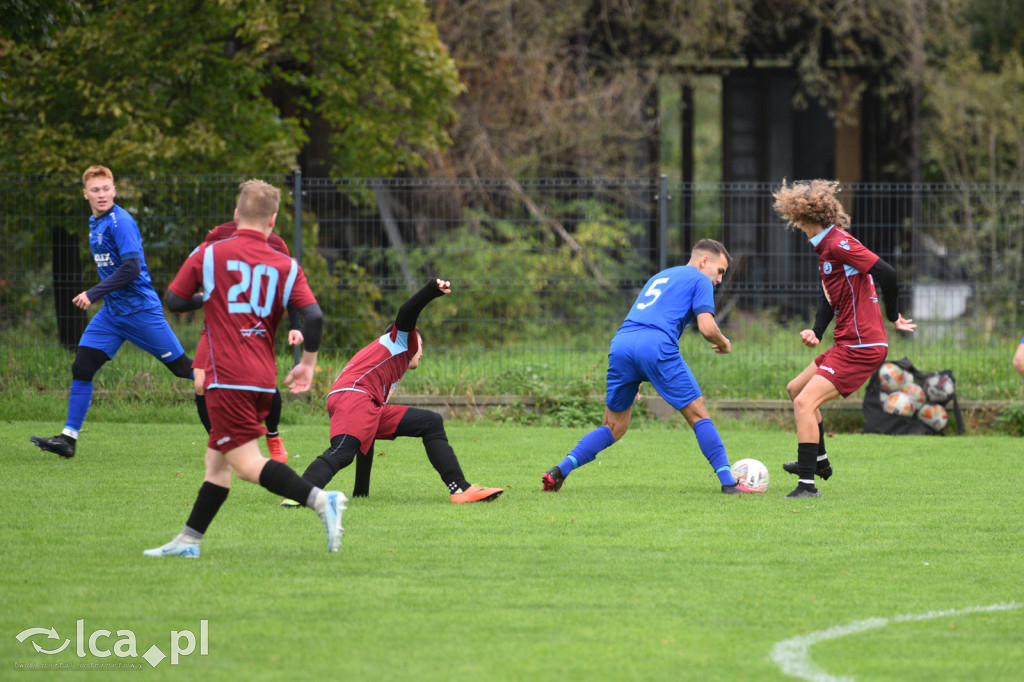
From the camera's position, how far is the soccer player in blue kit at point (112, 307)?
8469 mm

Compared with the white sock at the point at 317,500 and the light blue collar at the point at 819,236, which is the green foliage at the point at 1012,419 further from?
the white sock at the point at 317,500

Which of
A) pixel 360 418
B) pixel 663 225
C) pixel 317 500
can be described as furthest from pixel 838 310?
pixel 663 225

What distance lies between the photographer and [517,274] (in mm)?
12172

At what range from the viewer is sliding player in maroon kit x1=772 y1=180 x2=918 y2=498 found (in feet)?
24.0

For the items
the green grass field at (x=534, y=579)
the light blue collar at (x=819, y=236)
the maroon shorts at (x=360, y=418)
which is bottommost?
the green grass field at (x=534, y=579)

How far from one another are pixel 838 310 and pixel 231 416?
4267 mm

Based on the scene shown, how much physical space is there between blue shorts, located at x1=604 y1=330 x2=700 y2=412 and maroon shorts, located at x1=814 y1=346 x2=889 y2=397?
2.95 feet

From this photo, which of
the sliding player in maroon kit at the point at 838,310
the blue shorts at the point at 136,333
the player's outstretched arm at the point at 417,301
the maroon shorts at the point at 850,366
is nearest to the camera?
the player's outstretched arm at the point at 417,301

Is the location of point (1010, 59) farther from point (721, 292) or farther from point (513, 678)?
point (513, 678)

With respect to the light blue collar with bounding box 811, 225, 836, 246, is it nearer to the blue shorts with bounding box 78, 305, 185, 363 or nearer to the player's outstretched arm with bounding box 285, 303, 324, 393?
the player's outstretched arm with bounding box 285, 303, 324, 393

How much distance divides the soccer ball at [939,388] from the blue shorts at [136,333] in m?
7.33

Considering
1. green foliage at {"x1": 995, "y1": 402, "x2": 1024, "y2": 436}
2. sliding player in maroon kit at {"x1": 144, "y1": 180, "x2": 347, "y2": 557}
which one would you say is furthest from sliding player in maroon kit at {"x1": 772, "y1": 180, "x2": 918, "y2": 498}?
green foliage at {"x1": 995, "y1": 402, "x2": 1024, "y2": 436}

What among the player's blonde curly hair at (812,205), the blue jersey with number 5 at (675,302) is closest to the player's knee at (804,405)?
the blue jersey with number 5 at (675,302)

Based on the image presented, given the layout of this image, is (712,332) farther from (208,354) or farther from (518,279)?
(518,279)
